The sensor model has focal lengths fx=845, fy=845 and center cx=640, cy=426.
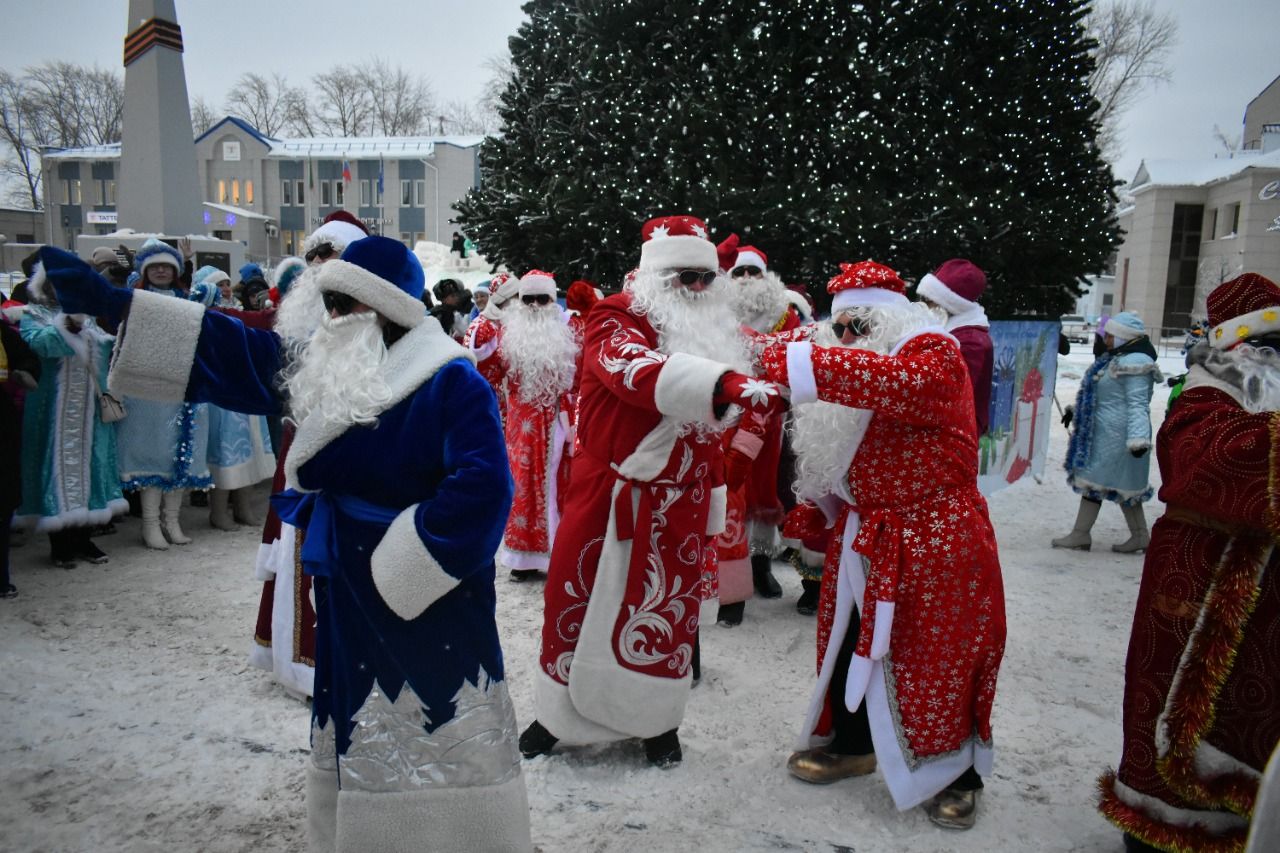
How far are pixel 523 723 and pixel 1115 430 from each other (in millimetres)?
5440

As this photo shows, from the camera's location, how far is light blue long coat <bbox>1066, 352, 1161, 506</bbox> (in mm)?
6633

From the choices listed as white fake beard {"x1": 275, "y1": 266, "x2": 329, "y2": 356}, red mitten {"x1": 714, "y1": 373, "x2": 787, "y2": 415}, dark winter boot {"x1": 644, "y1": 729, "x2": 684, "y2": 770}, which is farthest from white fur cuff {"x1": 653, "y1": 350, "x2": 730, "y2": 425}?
dark winter boot {"x1": 644, "y1": 729, "x2": 684, "y2": 770}

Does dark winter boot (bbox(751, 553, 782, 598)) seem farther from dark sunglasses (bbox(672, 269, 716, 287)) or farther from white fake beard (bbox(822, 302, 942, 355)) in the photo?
white fake beard (bbox(822, 302, 942, 355))

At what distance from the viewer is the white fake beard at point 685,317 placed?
3396mm

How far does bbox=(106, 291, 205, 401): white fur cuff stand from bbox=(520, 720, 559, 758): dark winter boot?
1.99m

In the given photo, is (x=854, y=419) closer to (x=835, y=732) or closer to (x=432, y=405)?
(x=835, y=732)

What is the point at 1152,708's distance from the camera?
2666 millimetres

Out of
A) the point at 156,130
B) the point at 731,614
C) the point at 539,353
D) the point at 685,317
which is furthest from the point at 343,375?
the point at 156,130

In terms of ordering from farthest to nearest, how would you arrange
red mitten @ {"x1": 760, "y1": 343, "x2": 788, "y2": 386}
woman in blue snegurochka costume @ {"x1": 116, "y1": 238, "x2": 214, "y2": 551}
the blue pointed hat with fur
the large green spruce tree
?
the large green spruce tree → woman in blue snegurochka costume @ {"x1": 116, "y1": 238, "x2": 214, "y2": 551} → the blue pointed hat with fur → red mitten @ {"x1": 760, "y1": 343, "x2": 788, "y2": 386}

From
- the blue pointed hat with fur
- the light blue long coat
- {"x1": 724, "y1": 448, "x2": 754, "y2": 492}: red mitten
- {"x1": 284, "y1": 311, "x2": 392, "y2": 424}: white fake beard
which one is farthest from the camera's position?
the light blue long coat

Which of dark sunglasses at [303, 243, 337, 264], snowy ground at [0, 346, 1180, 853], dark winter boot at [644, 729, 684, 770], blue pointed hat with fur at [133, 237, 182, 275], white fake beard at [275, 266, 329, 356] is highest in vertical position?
blue pointed hat with fur at [133, 237, 182, 275]

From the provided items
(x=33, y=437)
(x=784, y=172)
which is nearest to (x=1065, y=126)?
(x=784, y=172)

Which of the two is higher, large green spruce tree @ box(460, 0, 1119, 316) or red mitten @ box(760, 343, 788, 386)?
large green spruce tree @ box(460, 0, 1119, 316)

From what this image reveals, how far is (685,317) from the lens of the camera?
3418 mm
